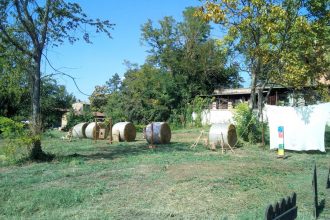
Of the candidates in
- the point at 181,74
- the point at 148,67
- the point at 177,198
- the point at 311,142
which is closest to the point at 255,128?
the point at 311,142

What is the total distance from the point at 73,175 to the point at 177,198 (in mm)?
3825

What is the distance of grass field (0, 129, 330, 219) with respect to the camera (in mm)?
7793

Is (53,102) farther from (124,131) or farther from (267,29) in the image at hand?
(267,29)

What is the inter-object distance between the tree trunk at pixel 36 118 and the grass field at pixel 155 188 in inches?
28.9

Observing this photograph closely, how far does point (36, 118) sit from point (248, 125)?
986 centimetres

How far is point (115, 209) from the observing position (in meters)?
7.90

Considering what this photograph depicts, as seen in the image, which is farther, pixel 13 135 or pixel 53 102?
pixel 53 102

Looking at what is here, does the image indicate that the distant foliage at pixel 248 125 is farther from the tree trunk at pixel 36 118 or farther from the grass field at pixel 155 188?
the tree trunk at pixel 36 118

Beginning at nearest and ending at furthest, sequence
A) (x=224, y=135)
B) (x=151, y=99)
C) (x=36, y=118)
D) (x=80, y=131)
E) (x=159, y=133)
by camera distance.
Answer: (x=36, y=118) → (x=224, y=135) → (x=159, y=133) → (x=80, y=131) → (x=151, y=99)

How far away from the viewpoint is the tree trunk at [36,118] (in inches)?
588

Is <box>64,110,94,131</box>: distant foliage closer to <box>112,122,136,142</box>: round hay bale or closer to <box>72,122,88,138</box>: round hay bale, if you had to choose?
<box>72,122,88,138</box>: round hay bale

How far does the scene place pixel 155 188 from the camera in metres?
9.56

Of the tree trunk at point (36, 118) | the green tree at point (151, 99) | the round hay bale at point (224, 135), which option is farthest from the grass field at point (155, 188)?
the green tree at point (151, 99)

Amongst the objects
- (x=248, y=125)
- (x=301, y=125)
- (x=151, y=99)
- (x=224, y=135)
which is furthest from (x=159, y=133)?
(x=151, y=99)
